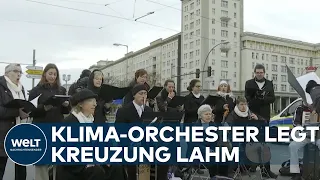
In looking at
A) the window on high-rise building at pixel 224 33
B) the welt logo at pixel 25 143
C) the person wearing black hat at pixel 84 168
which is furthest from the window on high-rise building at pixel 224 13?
the person wearing black hat at pixel 84 168

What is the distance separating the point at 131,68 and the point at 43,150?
→ 310ft

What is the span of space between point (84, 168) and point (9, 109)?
1961 millimetres

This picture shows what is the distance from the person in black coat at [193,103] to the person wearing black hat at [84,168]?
337 centimetres

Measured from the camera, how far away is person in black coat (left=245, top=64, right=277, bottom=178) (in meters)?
6.95

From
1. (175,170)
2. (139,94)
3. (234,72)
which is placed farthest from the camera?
(234,72)

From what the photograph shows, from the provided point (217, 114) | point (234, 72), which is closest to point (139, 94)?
point (217, 114)

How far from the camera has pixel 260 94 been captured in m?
6.96

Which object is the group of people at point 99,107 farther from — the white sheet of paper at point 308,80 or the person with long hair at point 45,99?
the white sheet of paper at point 308,80

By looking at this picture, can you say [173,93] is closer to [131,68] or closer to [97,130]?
[97,130]

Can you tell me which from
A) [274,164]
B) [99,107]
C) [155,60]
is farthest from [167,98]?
[155,60]

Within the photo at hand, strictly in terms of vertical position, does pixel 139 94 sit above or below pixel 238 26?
below

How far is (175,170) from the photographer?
6566 millimetres

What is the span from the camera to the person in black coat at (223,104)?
23.7ft

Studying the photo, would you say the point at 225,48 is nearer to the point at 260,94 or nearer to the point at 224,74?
the point at 224,74
